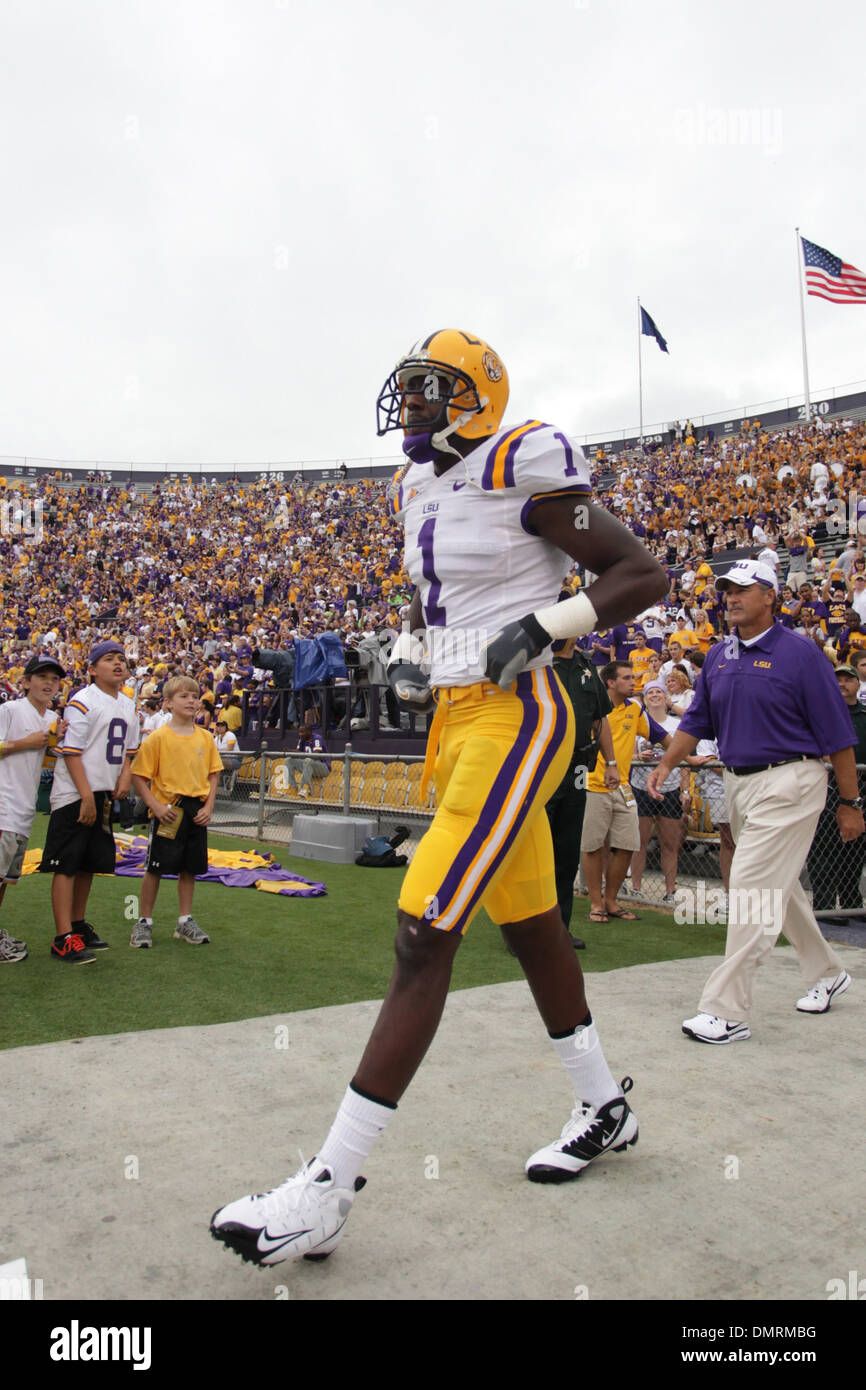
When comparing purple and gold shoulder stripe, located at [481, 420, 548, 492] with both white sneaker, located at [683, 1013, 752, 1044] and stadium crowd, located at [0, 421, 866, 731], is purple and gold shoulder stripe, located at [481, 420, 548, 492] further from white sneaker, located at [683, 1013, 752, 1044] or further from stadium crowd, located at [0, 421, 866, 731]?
stadium crowd, located at [0, 421, 866, 731]

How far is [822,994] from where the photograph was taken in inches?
173

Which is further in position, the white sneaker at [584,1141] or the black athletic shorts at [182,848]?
the black athletic shorts at [182,848]

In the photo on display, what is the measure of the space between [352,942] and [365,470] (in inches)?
1651

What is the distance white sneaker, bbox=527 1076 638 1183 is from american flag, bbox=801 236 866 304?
25055mm

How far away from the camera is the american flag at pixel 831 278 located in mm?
23922

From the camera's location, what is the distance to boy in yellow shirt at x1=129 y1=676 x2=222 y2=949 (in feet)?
19.6

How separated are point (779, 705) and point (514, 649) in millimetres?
2357

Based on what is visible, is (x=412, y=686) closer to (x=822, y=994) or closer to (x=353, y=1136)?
(x=353, y=1136)

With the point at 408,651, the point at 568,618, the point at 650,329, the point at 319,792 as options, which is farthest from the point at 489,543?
the point at 650,329

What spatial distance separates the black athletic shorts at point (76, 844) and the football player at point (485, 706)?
3.47 m

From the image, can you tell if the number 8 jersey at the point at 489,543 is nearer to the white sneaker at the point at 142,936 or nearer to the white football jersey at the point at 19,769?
the white football jersey at the point at 19,769

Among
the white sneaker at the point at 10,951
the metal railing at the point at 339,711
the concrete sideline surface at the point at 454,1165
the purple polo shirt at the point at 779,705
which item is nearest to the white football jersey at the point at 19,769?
the white sneaker at the point at 10,951
